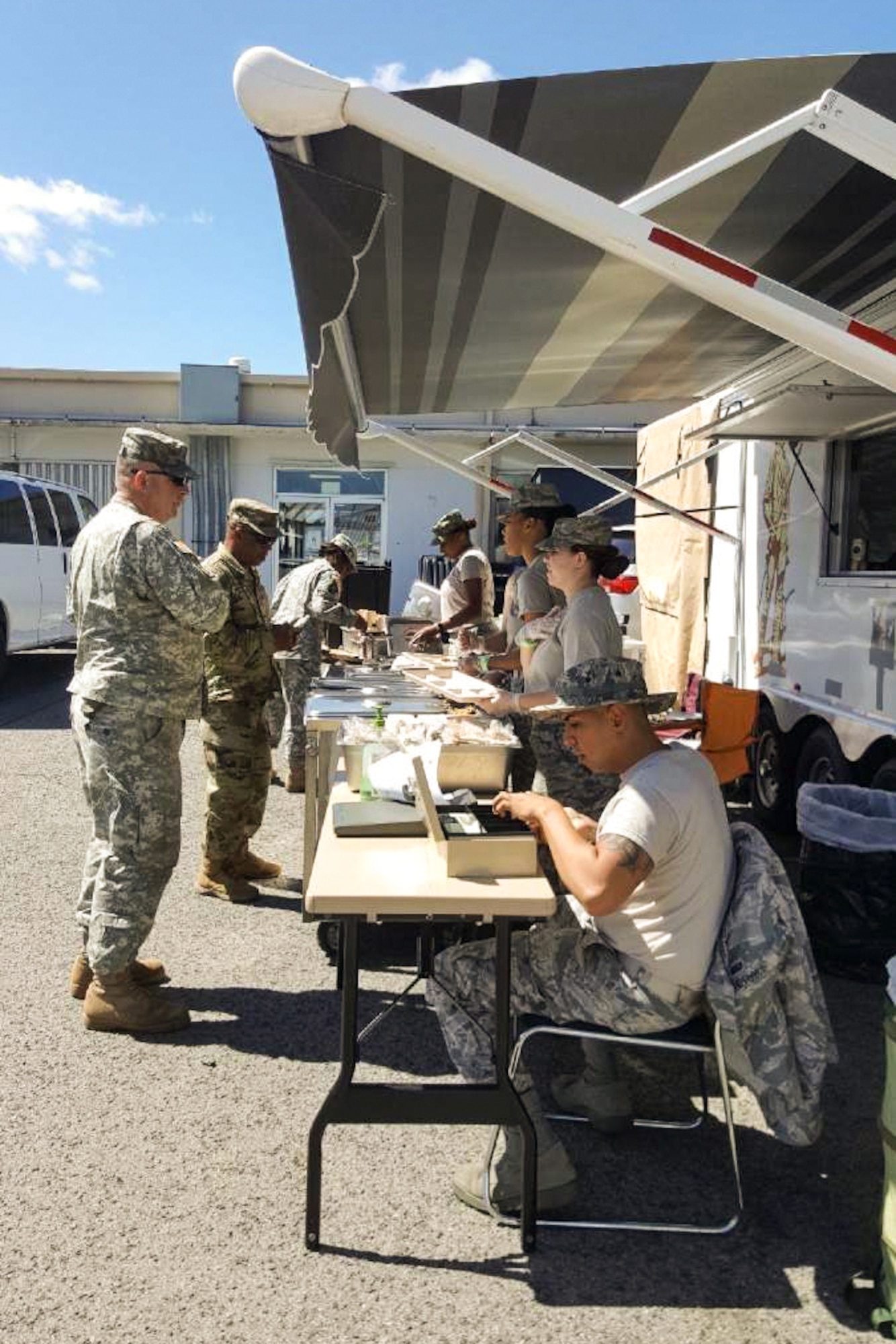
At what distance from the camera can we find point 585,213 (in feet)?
7.06

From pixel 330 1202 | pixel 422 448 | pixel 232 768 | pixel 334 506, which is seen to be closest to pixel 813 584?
pixel 422 448

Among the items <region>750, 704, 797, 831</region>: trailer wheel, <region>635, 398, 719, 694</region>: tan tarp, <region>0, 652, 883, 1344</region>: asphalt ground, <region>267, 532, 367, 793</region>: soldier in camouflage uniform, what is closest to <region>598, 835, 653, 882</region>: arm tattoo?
<region>0, 652, 883, 1344</region>: asphalt ground

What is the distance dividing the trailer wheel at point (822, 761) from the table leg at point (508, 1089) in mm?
3212

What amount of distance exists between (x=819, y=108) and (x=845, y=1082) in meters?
2.73

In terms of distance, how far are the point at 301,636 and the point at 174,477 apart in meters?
3.28

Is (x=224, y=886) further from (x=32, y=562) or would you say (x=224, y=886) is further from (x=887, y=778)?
(x=32, y=562)

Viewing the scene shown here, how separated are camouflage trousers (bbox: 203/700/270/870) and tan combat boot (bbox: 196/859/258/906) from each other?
120 millimetres

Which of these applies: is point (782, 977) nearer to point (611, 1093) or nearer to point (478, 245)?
point (611, 1093)

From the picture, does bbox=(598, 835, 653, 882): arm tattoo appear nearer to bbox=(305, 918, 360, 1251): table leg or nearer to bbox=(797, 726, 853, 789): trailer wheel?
bbox=(305, 918, 360, 1251): table leg

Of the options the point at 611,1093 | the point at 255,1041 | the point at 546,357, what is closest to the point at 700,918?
the point at 611,1093

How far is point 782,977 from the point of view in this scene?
8.07ft

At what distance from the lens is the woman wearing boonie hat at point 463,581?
698 centimetres

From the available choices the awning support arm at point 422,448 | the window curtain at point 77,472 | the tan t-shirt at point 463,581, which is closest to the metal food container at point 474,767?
the awning support arm at point 422,448

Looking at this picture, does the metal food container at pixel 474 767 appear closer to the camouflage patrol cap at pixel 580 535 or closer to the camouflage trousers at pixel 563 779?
the camouflage trousers at pixel 563 779
